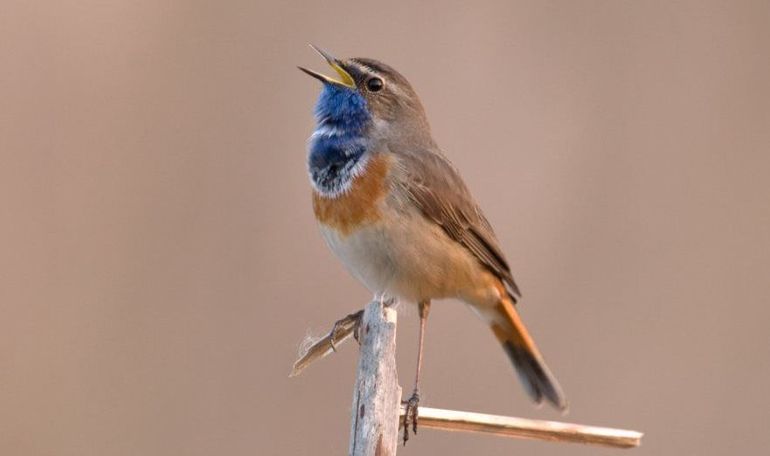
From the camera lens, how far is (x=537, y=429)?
319 centimetres

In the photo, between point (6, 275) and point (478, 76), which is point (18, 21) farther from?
point (478, 76)

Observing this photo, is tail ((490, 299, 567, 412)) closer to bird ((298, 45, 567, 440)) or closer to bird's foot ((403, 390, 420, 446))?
bird ((298, 45, 567, 440))

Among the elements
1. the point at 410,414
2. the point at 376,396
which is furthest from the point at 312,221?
the point at 376,396

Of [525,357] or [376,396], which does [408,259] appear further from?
[376,396]

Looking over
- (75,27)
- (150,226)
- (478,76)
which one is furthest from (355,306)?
(75,27)

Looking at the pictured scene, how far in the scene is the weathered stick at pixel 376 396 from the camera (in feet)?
10.0

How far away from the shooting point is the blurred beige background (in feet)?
20.1

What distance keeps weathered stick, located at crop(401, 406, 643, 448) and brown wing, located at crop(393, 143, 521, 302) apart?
1569mm

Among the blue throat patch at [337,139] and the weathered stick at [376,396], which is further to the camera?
the blue throat patch at [337,139]

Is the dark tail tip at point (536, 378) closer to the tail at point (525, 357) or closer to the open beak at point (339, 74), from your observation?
the tail at point (525, 357)

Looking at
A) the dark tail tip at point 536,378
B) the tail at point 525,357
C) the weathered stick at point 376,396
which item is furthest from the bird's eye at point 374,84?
the weathered stick at point 376,396

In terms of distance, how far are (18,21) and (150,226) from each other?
1346 millimetres

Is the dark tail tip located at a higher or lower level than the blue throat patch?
lower

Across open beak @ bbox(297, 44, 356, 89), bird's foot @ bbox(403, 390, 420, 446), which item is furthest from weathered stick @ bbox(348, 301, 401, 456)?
open beak @ bbox(297, 44, 356, 89)
